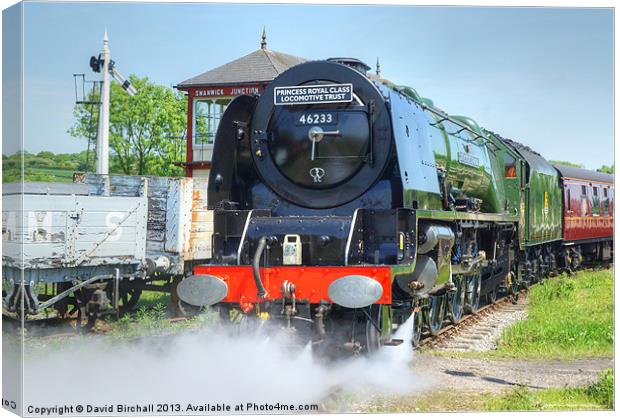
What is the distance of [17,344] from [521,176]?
10014 millimetres

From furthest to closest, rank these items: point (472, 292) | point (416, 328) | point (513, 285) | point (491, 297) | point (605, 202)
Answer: point (605, 202) → point (513, 285) → point (491, 297) → point (472, 292) → point (416, 328)

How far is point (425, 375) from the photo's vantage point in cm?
880

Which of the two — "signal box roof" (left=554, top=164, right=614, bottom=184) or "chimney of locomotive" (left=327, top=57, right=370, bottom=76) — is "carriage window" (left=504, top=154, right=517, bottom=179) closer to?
"signal box roof" (left=554, top=164, right=614, bottom=184)

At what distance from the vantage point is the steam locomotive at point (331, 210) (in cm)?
837

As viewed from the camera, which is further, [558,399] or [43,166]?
[43,166]

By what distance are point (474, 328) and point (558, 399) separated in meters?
4.07

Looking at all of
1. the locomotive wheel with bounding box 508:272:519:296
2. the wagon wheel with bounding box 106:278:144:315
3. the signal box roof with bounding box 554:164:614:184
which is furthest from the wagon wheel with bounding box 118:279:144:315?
the signal box roof with bounding box 554:164:614:184

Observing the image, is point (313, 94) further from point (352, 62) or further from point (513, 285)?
point (513, 285)

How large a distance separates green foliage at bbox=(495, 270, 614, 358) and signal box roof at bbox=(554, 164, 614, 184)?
16.4 ft

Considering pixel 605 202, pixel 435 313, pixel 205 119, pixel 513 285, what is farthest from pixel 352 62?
pixel 605 202

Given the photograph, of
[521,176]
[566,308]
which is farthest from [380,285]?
[521,176]

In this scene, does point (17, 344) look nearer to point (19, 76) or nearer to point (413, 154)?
point (19, 76)

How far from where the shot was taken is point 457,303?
12.3m

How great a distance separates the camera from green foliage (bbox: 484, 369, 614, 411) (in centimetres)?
781
